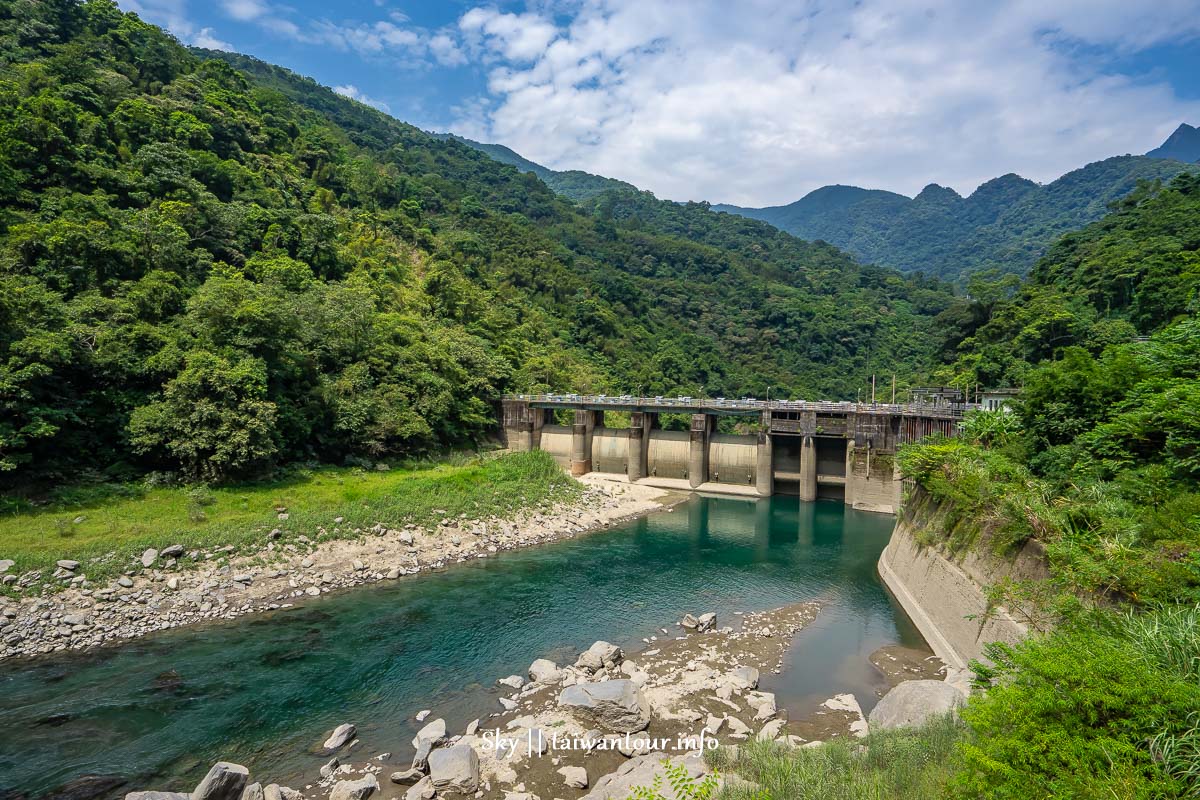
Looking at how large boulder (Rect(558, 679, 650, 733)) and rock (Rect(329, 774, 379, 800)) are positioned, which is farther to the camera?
large boulder (Rect(558, 679, 650, 733))

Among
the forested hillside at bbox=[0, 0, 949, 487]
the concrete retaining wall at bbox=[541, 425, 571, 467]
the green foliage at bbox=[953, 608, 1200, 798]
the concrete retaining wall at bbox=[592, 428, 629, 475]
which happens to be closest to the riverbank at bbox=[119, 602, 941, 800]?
the green foliage at bbox=[953, 608, 1200, 798]

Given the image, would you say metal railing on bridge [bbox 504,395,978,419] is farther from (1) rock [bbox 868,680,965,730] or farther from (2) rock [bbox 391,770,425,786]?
(2) rock [bbox 391,770,425,786]

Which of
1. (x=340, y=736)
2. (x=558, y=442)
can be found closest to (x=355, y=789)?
(x=340, y=736)

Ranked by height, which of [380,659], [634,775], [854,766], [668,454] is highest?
[854,766]

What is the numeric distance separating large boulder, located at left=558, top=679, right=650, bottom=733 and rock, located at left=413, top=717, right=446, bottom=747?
2.94 metres

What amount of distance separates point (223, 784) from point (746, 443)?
39.9 metres

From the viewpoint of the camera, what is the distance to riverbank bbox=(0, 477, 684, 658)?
17609 mm

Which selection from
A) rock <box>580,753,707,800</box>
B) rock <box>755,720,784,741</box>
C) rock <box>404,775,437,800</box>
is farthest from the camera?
rock <box>755,720,784,741</box>

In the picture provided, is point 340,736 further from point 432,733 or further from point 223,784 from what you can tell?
point 223,784

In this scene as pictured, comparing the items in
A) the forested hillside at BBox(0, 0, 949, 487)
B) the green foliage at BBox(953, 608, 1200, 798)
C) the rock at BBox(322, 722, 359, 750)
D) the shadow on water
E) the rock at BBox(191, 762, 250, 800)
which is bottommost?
the shadow on water

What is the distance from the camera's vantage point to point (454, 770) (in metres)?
11.5

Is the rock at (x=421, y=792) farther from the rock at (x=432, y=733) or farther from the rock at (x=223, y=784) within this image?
the rock at (x=223, y=784)

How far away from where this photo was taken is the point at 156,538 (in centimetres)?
2169

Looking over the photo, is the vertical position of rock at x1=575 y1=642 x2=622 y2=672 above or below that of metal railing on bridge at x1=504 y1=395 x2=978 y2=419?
below
